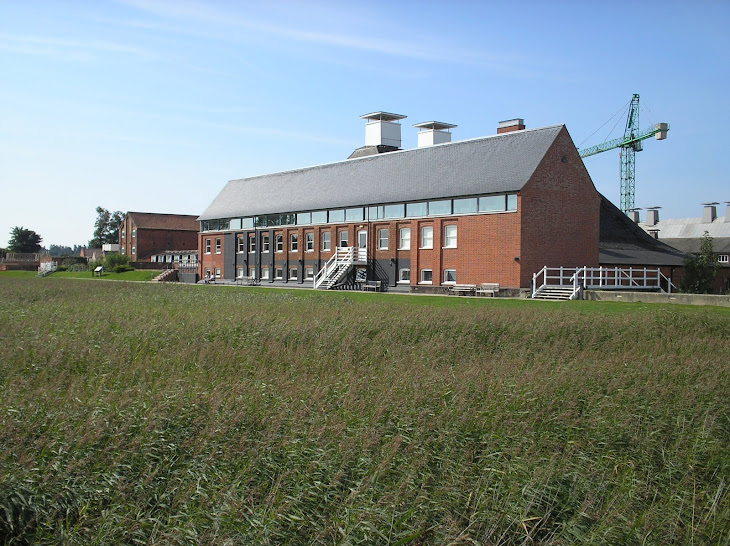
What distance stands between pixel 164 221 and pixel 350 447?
91410 millimetres

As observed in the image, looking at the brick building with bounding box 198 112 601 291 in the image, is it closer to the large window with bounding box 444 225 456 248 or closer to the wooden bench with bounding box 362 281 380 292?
the large window with bounding box 444 225 456 248

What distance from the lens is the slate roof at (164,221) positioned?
92375mm

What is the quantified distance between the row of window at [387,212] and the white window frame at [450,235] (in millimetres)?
771

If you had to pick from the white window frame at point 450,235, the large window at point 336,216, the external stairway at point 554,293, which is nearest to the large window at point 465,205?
the white window frame at point 450,235

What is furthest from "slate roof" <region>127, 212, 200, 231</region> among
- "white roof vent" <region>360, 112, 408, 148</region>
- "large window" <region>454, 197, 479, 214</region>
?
"large window" <region>454, 197, 479, 214</region>

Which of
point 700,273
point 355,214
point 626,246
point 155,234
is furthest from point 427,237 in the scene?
point 155,234

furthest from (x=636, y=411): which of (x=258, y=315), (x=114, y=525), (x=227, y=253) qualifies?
(x=227, y=253)

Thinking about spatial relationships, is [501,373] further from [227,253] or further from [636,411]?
[227,253]

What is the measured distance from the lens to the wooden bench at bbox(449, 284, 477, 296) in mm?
37028

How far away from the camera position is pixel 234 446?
755cm

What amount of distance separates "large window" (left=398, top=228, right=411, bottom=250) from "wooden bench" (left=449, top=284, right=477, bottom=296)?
5520mm

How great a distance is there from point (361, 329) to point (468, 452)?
910 centimetres

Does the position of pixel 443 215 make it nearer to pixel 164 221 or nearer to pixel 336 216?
pixel 336 216

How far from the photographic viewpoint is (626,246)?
4684cm
